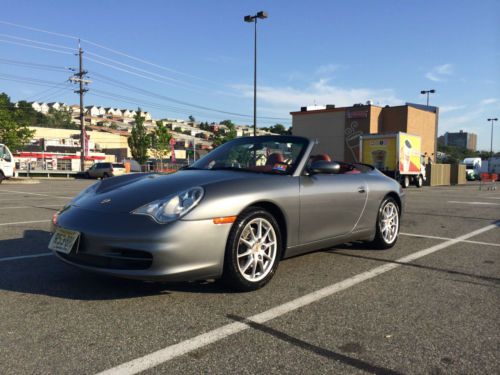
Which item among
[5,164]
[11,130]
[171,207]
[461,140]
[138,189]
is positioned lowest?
[171,207]

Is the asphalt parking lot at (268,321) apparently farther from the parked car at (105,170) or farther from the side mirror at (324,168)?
the parked car at (105,170)

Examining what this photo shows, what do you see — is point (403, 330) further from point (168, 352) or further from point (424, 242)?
point (424, 242)

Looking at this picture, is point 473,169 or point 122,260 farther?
point 473,169

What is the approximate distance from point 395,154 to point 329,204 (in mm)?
18975

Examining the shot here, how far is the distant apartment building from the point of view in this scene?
506 feet

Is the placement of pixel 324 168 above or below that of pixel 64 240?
above

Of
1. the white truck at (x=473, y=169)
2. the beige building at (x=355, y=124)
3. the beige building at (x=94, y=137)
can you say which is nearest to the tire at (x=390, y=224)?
the beige building at (x=355, y=124)

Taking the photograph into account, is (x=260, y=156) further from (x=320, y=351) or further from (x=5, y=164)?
(x=5, y=164)

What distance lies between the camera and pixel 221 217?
318cm

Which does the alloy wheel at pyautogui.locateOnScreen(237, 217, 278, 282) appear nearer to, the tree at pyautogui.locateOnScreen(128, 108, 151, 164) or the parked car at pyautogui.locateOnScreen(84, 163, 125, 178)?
the parked car at pyautogui.locateOnScreen(84, 163, 125, 178)

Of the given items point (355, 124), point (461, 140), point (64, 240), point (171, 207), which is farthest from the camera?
point (461, 140)

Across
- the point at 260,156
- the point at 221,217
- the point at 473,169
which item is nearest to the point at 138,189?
the point at 221,217

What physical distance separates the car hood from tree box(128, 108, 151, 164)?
60.4 meters

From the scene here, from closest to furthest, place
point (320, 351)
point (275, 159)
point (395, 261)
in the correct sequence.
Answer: point (320, 351), point (275, 159), point (395, 261)
